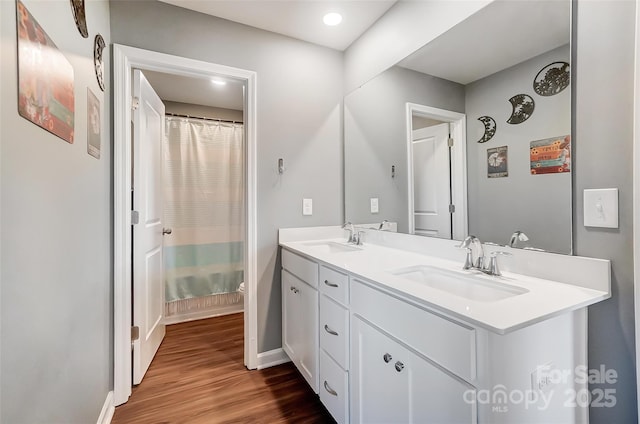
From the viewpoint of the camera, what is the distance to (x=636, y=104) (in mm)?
869

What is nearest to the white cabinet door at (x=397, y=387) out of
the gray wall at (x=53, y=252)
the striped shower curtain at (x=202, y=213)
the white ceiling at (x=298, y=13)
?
the gray wall at (x=53, y=252)

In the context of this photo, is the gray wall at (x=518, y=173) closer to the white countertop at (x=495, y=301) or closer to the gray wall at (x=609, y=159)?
the gray wall at (x=609, y=159)

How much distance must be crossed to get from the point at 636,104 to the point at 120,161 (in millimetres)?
2283

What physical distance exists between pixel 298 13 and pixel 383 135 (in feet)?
3.20

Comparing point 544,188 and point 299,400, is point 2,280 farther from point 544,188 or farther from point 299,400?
point 544,188

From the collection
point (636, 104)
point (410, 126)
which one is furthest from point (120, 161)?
point (636, 104)

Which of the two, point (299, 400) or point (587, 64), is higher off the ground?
point (587, 64)

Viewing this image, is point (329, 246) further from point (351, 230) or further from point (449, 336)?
point (449, 336)

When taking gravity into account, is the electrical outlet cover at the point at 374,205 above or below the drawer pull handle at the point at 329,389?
above

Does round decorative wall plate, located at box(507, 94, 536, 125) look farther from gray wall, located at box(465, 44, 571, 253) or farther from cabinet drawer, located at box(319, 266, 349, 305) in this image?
cabinet drawer, located at box(319, 266, 349, 305)

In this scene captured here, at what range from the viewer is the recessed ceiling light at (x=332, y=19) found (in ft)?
6.20

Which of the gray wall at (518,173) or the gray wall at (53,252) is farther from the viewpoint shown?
the gray wall at (518,173)

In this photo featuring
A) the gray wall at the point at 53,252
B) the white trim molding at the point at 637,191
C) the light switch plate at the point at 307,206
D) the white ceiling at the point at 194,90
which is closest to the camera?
the gray wall at the point at 53,252

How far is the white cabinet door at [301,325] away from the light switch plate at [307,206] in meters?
0.48
